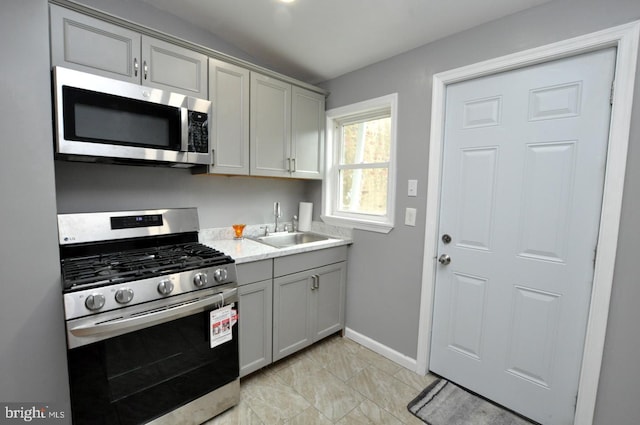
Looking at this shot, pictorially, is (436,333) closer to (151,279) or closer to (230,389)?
(230,389)

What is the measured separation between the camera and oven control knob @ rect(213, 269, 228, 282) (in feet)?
5.28

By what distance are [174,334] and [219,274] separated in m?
0.36

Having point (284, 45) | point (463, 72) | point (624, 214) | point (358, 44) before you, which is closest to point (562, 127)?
point (624, 214)

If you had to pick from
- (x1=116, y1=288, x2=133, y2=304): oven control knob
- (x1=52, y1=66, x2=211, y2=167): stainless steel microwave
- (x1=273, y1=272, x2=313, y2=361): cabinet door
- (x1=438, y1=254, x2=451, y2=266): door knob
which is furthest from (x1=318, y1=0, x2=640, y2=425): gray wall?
(x1=116, y1=288, x2=133, y2=304): oven control knob

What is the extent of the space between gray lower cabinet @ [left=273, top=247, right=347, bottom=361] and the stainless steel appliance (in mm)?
426

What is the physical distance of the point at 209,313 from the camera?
5.18 feet

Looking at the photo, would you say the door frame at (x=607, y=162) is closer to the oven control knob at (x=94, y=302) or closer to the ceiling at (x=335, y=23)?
the ceiling at (x=335, y=23)

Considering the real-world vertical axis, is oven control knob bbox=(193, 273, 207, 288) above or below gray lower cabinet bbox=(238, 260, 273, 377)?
above

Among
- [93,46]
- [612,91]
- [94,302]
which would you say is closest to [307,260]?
[94,302]

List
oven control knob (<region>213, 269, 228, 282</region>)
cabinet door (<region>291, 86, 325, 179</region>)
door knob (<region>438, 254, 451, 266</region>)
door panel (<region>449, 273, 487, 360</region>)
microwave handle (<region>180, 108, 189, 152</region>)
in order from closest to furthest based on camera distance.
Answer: oven control knob (<region>213, 269, 228, 282</region>)
microwave handle (<region>180, 108, 189, 152</region>)
door panel (<region>449, 273, 487, 360</region>)
door knob (<region>438, 254, 451, 266</region>)
cabinet door (<region>291, 86, 325, 179</region>)

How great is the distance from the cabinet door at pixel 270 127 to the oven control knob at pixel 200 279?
917mm

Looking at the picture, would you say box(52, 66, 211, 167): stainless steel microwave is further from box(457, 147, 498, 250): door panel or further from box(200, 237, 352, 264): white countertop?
box(457, 147, 498, 250): door panel

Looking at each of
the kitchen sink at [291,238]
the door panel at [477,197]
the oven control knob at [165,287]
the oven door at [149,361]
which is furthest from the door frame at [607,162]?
the oven control knob at [165,287]

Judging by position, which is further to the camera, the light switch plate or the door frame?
the light switch plate
